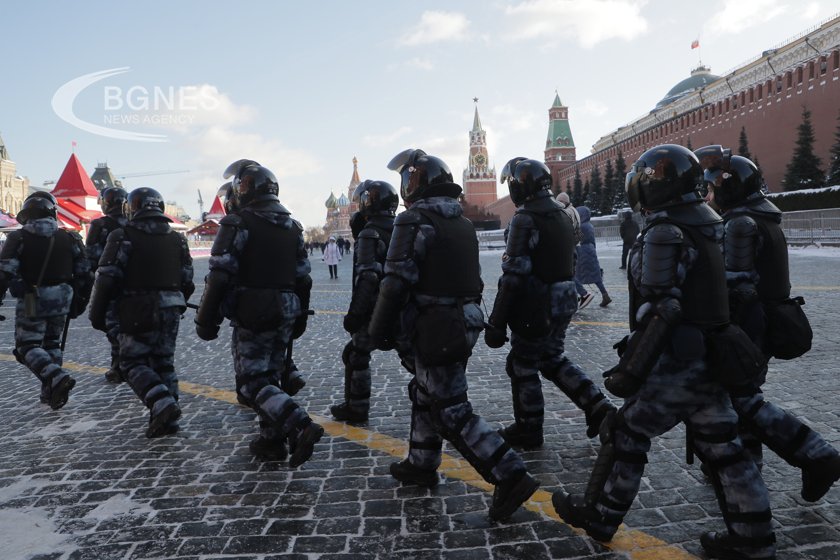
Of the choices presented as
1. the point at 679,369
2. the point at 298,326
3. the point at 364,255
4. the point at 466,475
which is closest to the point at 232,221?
the point at 298,326

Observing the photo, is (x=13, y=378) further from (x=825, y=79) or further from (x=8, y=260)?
(x=825, y=79)

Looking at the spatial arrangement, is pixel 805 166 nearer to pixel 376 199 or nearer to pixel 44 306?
pixel 376 199

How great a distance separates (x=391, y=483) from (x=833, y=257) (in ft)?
72.3

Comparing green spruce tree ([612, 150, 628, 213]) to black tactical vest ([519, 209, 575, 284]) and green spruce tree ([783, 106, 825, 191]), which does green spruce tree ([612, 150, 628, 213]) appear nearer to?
green spruce tree ([783, 106, 825, 191])

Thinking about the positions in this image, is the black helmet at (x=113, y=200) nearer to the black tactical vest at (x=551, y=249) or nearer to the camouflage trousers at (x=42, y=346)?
the camouflage trousers at (x=42, y=346)

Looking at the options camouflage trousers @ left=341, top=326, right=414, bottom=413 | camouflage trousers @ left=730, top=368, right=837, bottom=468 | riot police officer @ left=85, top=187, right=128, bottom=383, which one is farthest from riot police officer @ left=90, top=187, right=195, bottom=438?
camouflage trousers @ left=730, top=368, right=837, bottom=468

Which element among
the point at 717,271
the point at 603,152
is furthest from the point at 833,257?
the point at 603,152

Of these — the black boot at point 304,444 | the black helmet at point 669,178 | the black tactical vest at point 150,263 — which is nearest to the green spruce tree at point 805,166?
the black helmet at point 669,178

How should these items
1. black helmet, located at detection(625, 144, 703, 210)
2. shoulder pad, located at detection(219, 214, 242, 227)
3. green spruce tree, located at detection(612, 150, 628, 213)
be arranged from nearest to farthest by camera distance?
black helmet, located at detection(625, 144, 703, 210)
shoulder pad, located at detection(219, 214, 242, 227)
green spruce tree, located at detection(612, 150, 628, 213)

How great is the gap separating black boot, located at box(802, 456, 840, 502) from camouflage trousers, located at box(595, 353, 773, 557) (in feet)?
1.84

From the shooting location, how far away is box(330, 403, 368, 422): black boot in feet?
15.4

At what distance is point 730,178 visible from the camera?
10.9ft

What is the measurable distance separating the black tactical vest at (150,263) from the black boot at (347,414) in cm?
164

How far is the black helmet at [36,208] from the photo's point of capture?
18.2 feet
